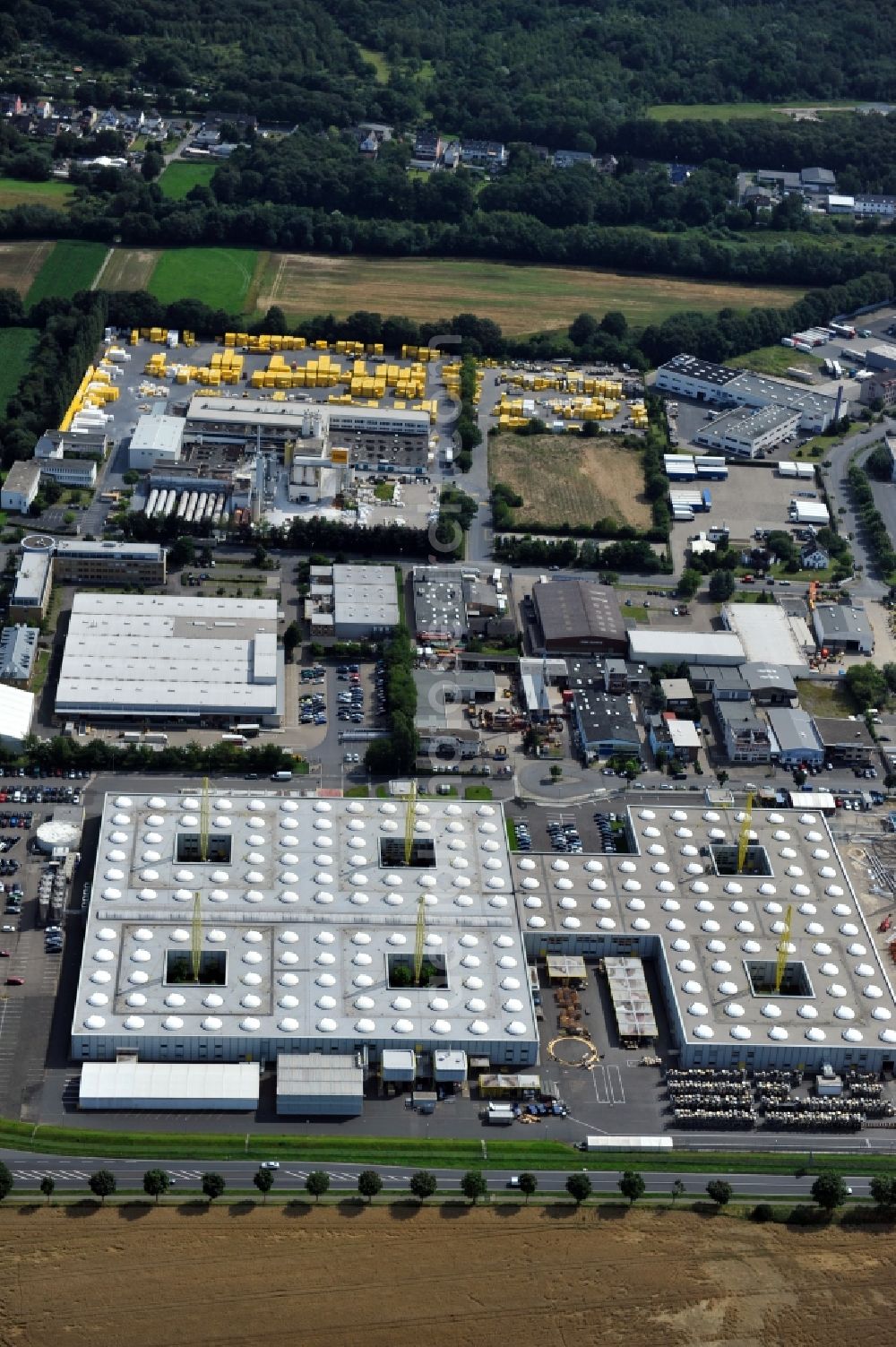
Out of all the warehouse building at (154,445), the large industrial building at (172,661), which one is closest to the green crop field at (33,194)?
the warehouse building at (154,445)

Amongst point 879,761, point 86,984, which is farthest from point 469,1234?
point 879,761

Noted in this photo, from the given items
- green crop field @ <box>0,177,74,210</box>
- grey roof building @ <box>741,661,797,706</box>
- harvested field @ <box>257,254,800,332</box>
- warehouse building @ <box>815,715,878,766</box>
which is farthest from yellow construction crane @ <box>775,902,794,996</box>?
green crop field @ <box>0,177,74,210</box>

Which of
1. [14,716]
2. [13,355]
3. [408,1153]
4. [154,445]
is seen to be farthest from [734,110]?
[408,1153]

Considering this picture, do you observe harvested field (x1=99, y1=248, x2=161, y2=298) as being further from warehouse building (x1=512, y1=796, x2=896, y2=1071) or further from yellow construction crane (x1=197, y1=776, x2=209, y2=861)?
warehouse building (x1=512, y1=796, x2=896, y2=1071)

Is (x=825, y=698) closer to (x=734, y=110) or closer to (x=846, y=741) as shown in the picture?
(x=846, y=741)

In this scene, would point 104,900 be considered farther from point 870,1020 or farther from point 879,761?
point 879,761

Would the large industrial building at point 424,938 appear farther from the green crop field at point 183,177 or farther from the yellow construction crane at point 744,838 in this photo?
the green crop field at point 183,177
